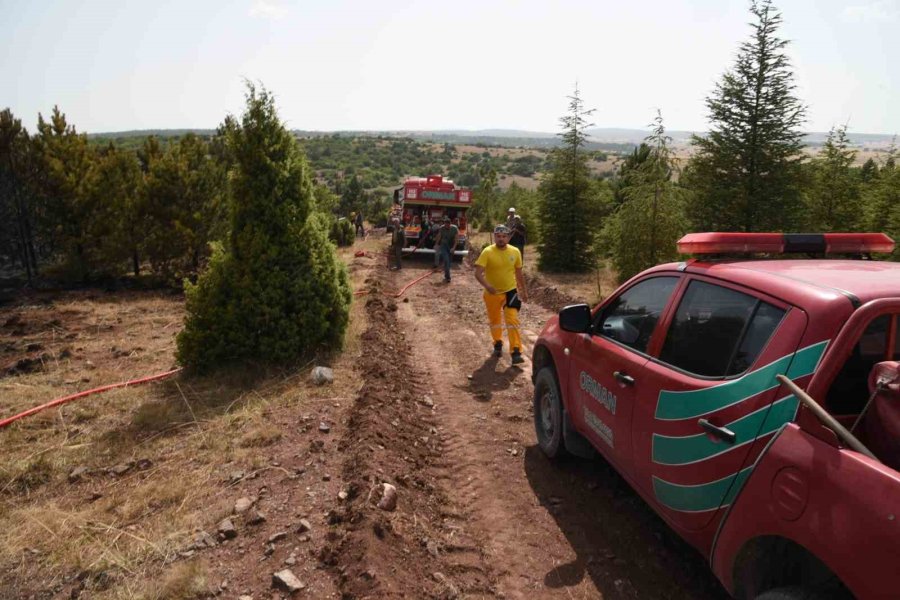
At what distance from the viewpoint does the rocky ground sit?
3457mm

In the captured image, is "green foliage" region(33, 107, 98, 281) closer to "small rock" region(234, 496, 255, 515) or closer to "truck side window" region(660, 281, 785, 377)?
"small rock" region(234, 496, 255, 515)

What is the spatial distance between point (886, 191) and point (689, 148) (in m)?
4.86

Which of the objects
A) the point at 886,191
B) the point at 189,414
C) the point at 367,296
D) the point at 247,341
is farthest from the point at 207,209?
the point at 886,191

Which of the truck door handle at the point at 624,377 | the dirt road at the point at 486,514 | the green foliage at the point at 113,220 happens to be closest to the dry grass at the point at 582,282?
the dirt road at the point at 486,514

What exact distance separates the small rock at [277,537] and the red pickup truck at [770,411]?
88.5 inches

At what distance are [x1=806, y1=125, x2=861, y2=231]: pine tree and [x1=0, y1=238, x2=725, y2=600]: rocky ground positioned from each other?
10924 mm

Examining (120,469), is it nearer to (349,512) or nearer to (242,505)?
(242,505)

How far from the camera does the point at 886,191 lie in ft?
42.5

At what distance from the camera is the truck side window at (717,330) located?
8.80ft

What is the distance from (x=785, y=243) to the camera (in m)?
3.36

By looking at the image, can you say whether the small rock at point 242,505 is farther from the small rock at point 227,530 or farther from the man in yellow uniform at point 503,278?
the man in yellow uniform at point 503,278

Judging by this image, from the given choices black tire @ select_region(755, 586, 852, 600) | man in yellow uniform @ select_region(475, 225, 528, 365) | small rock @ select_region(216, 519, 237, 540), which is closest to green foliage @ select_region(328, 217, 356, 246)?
man in yellow uniform @ select_region(475, 225, 528, 365)

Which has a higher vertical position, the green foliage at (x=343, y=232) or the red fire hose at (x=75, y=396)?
the green foliage at (x=343, y=232)

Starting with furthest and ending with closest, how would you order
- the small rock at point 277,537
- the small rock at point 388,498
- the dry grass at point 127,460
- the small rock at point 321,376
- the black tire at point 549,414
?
the small rock at point 321,376 → the black tire at point 549,414 → the small rock at point 388,498 → the small rock at point 277,537 → the dry grass at point 127,460
